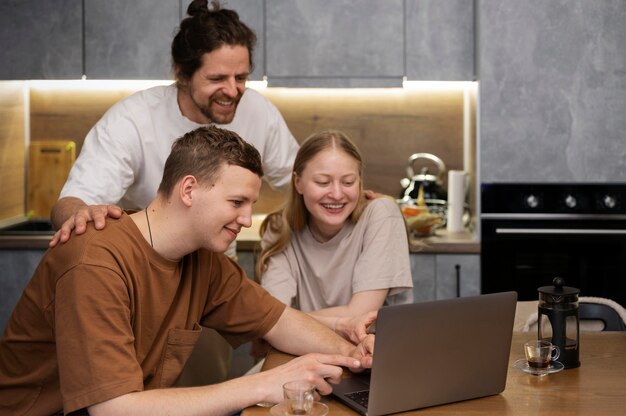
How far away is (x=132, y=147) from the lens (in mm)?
3057

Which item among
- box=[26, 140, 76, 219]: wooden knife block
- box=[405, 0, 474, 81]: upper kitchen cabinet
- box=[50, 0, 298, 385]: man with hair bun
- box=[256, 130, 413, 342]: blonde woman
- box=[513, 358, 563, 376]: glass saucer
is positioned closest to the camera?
box=[513, 358, 563, 376]: glass saucer

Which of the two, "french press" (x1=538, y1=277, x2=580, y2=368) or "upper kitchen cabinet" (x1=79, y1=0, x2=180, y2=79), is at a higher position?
"upper kitchen cabinet" (x1=79, y1=0, x2=180, y2=79)

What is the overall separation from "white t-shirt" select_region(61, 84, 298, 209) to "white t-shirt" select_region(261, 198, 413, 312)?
54 cm

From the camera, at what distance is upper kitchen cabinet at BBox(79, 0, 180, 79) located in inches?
161

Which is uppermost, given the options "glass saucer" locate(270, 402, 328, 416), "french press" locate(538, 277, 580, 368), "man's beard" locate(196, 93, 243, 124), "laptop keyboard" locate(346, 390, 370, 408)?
"man's beard" locate(196, 93, 243, 124)

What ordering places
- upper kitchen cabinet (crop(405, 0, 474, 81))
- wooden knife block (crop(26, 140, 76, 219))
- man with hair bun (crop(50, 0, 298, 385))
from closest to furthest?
man with hair bun (crop(50, 0, 298, 385)), upper kitchen cabinet (crop(405, 0, 474, 81)), wooden knife block (crop(26, 140, 76, 219))

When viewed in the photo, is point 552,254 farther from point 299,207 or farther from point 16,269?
point 16,269

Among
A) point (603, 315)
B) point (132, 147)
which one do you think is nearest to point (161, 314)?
point (132, 147)

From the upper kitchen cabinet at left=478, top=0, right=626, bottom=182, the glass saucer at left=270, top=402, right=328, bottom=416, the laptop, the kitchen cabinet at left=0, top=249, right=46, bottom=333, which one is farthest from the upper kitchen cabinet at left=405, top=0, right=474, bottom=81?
the glass saucer at left=270, top=402, right=328, bottom=416

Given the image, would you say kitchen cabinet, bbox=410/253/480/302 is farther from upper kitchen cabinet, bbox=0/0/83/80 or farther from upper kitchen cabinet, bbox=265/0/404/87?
upper kitchen cabinet, bbox=0/0/83/80

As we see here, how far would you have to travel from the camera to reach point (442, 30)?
4055mm

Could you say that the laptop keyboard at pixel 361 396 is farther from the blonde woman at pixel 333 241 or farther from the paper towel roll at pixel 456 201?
the paper towel roll at pixel 456 201

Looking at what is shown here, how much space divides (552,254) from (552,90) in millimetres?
716

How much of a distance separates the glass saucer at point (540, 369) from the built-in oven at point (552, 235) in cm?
184
